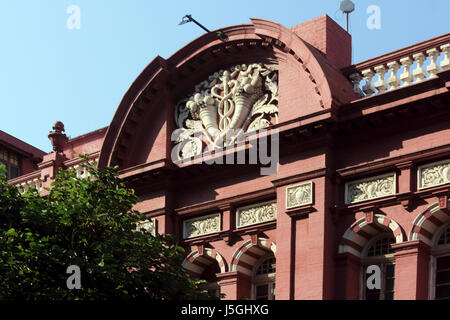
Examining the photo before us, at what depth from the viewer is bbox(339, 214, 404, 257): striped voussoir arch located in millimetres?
26734

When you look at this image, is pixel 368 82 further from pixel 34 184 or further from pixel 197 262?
pixel 34 184

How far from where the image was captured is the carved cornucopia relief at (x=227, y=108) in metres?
29.6

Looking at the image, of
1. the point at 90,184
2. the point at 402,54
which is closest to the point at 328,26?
the point at 402,54

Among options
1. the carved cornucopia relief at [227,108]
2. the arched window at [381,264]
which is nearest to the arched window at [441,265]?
the arched window at [381,264]

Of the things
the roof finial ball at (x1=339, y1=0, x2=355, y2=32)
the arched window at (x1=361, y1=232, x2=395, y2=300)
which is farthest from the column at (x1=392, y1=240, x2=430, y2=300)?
the roof finial ball at (x1=339, y1=0, x2=355, y2=32)

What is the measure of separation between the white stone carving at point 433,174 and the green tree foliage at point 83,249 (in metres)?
5.66

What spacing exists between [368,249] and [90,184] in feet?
22.3

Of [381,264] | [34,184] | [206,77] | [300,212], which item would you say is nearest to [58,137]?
[34,184]

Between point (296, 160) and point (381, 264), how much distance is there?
3.30 m

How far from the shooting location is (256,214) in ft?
94.9

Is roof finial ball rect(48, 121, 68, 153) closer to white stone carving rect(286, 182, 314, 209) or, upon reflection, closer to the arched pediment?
the arched pediment

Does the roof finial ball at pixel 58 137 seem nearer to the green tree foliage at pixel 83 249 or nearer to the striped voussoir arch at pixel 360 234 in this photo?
the green tree foliage at pixel 83 249
